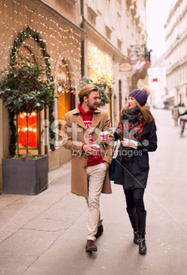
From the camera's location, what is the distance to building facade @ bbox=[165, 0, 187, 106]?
46094 mm

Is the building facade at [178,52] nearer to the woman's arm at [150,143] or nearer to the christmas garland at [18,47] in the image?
the christmas garland at [18,47]

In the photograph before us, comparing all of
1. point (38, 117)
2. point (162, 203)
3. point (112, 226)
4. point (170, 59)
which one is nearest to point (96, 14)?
point (38, 117)

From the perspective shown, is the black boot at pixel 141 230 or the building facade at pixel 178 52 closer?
the black boot at pixel 141 230

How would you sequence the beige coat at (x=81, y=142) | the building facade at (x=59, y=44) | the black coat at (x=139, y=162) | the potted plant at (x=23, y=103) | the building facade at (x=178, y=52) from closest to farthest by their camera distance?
the black coat at (x=139, y=162) → the beige coat at (x=81, y=142) → the potted plant at (x=23, y=103) → the building facade at (x=59, y=44) → the building facade at (x=178, y=52)

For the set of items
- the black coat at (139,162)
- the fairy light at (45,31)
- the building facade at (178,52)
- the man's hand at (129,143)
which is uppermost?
the building facade at (178,52)

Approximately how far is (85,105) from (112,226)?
163cm

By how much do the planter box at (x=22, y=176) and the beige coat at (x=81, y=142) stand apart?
2451mm

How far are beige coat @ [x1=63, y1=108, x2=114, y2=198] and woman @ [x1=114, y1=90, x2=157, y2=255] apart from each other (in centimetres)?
16

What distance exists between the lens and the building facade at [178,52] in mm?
46094

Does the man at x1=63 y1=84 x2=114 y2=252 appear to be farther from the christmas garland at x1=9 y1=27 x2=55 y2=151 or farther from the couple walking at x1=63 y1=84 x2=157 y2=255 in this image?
the christmas garland at x1=9 y1=27 x2=55 y2=151

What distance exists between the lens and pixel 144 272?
3.05 m

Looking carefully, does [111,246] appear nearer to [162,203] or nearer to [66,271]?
[66,271]

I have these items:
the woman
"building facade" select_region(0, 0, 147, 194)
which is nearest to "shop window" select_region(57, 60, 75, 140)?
"building facade" select_region(0, 0, 147, 194)

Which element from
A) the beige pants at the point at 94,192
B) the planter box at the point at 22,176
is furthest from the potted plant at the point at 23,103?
the beige pants at the point at 94,192
